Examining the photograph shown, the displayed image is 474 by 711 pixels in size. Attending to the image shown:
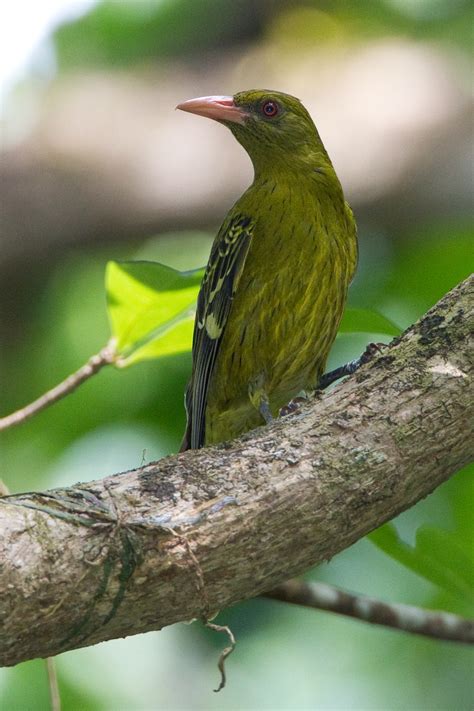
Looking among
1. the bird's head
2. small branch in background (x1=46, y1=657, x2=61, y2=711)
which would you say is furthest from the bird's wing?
small branch in background (x1=46, y1=657, x2=61, y2=711)

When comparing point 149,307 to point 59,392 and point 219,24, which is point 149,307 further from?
point 219,24

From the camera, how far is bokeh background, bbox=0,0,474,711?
606cm

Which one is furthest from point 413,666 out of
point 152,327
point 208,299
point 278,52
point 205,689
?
point 278,52

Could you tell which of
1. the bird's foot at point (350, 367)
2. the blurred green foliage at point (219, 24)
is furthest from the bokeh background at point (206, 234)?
the bird's foot at point (350, 367)

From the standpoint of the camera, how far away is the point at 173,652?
21.6ft

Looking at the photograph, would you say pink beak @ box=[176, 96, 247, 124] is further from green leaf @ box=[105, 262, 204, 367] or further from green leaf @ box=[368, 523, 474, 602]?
green leaf @ box=[368, 523, 474, 602]

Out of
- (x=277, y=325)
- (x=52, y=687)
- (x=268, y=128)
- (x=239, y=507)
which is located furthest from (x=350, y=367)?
(x=52, y=687)

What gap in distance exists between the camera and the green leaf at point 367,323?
3434 millimetres

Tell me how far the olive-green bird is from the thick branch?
3.38 ft

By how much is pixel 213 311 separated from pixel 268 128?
84cm

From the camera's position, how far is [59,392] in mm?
3539

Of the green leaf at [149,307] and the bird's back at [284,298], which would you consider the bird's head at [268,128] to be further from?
the green leaf at [149,307]

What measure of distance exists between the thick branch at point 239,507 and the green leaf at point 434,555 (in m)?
0.51

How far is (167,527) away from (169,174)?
179 inches
